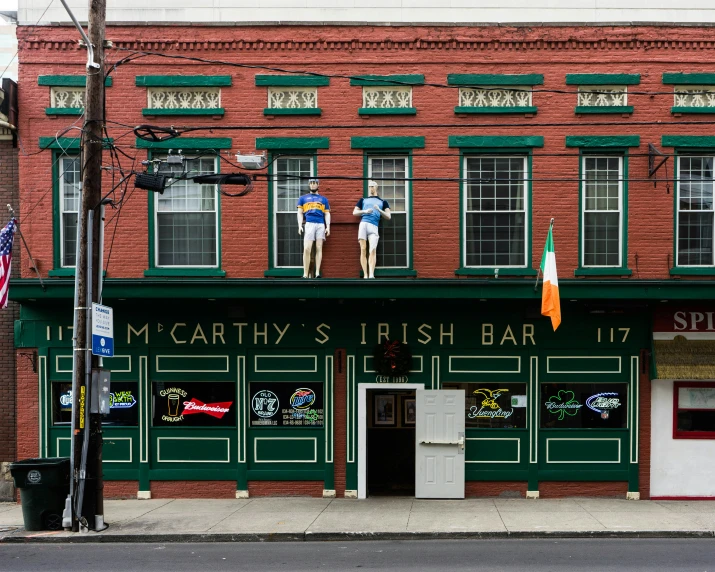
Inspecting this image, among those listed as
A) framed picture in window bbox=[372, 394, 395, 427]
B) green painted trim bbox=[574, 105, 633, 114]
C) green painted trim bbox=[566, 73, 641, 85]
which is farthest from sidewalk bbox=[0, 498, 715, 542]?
green painted trim bbox=[566, 73, 641, 85]

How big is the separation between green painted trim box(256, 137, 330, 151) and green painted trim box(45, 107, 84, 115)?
3.33 metres

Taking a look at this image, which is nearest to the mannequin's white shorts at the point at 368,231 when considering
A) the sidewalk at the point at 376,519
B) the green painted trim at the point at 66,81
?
the sidewalk at the point at 376,519

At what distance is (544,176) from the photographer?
46.7 ft

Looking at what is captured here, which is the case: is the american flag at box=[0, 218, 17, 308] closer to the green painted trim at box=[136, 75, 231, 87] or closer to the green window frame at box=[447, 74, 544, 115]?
the green painted trim at box=[136, 75, 231, 87]

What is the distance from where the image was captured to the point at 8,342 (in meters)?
14.6

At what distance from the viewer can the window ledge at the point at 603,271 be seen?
14000 mm

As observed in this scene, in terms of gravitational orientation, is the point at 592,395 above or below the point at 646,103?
below

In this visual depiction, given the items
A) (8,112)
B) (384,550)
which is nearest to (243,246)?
(8,112)

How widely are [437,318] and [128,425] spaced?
6040 millimetres

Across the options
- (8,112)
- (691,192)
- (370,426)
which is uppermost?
(8,112)

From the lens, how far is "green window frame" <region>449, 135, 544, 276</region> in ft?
46.3

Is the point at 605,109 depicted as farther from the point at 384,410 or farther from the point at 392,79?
the point at 384,410

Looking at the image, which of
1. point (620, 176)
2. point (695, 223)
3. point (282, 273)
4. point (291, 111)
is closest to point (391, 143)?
point (291, 111)

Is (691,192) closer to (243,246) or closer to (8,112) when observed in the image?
(243,246)
